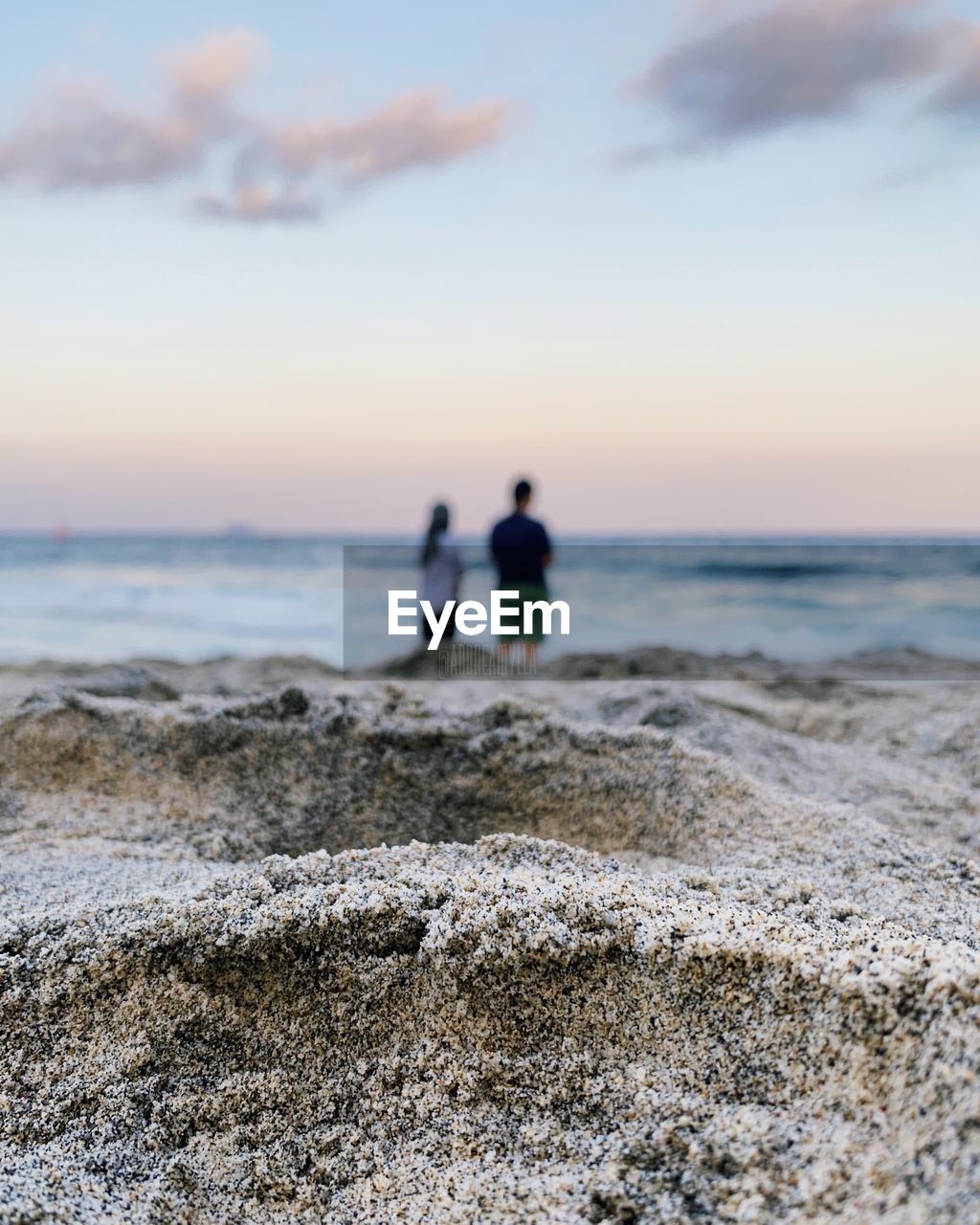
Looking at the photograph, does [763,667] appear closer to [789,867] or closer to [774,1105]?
[789,867]

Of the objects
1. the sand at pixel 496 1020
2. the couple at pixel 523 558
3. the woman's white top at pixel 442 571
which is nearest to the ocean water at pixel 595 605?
the woman's white top at pixel 442 571

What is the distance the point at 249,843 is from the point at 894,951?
1.54 m

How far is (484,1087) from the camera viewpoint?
124cm

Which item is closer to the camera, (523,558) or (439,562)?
(523,558)

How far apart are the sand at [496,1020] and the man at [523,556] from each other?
4.65m

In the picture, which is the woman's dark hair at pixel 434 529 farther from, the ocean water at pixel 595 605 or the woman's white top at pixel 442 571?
the ocean water at pixel 595 605

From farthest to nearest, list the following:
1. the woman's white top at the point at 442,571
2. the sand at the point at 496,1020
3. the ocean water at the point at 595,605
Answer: the ocean water at the point at 595,605 → the woman's white top at the point at 442,571 → the sand at the point at 496,1020

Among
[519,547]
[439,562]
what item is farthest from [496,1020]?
[439,562]

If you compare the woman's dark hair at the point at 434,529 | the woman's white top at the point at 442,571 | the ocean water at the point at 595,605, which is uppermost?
the woman's dark hair at the point at 434,529

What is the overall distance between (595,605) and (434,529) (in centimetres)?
956

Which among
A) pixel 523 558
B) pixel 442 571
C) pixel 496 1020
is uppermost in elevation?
pixel 523 558

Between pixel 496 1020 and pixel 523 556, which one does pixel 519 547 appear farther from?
pixel 496 1020

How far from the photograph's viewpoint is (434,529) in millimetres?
7582

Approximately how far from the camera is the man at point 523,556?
271 inches
